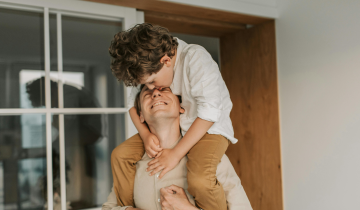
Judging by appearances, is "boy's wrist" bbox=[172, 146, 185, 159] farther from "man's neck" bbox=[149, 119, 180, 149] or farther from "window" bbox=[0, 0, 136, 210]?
"window" bbox=[0, 0, 136, 210]

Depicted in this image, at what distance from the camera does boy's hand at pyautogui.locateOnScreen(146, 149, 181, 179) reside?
1.30 metres

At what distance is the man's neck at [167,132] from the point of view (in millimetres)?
1424

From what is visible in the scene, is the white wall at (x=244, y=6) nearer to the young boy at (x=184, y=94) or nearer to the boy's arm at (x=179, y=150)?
the young boy at (x=184, y=94)

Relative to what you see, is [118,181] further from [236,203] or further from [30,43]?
[30,43]

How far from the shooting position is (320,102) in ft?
6.94

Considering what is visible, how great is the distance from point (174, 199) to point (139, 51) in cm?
64

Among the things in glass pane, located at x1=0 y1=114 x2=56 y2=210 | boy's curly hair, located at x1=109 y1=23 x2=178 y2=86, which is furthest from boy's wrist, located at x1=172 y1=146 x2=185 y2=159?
glass pane, located at x1=0 y1=114 x2=56 y2=210

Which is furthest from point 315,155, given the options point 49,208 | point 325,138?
point 49,208

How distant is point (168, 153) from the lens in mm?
1322

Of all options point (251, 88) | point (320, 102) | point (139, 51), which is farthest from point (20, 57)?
point (320, 102)

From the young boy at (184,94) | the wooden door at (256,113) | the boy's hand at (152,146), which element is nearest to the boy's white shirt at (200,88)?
the young boy at (184,94)

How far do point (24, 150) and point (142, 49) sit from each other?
1081mm

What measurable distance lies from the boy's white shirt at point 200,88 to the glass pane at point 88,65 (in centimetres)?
74

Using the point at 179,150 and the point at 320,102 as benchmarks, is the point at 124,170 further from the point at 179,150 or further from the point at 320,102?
the point at 320,102
